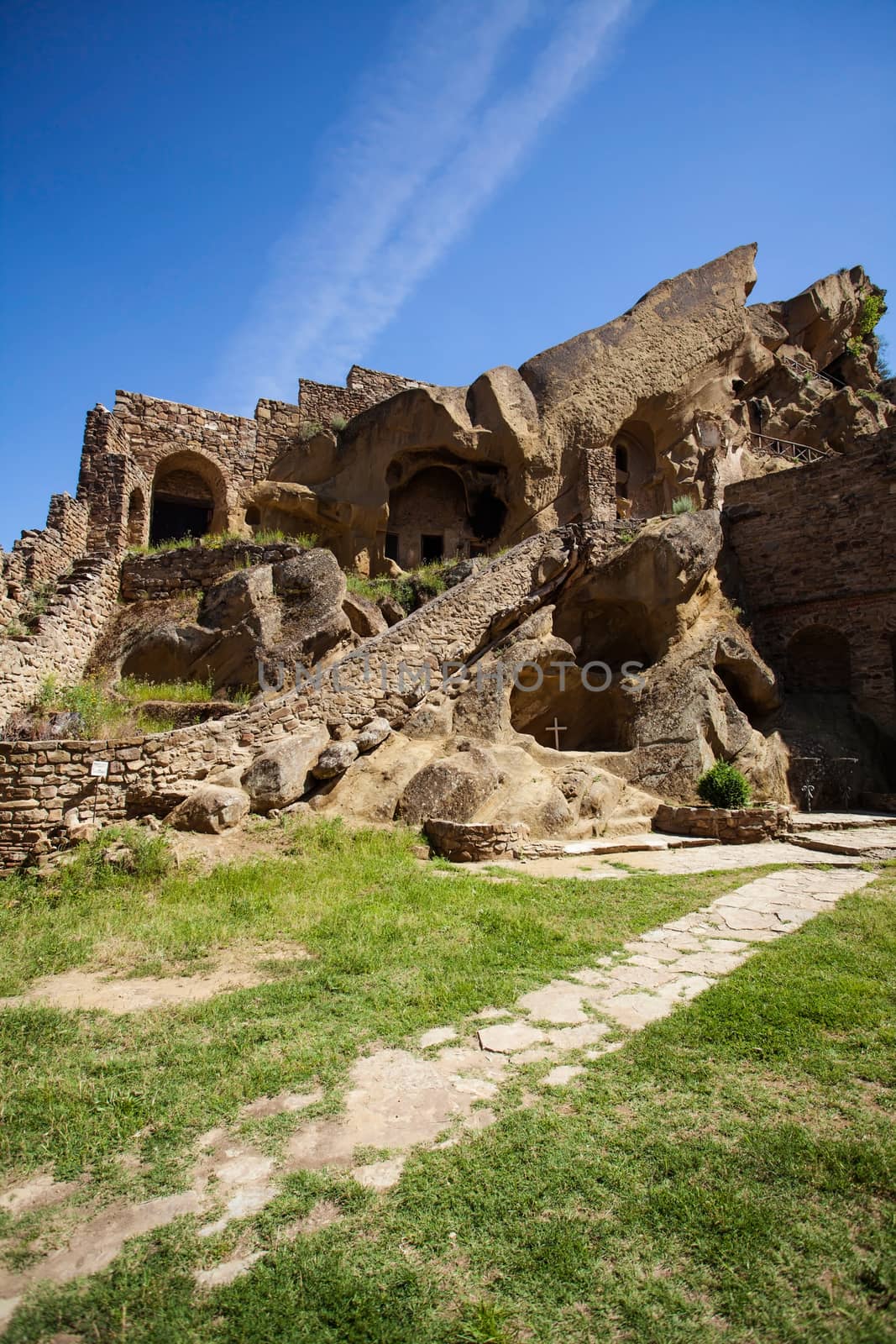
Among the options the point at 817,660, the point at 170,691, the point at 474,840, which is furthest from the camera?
the point at 817,660

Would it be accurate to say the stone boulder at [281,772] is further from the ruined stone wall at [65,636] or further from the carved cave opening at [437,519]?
the carved cave opening at [437,519]

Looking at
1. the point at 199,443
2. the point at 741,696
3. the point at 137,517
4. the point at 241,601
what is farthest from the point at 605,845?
the point at 199,443

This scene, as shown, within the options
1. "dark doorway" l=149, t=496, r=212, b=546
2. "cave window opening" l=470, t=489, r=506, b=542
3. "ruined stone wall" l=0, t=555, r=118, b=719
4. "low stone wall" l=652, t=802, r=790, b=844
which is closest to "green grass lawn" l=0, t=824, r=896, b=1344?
"low stone wall" l=652, t=802, r=790, b=844

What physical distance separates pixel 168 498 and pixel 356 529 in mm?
6490

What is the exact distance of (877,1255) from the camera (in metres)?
2.38

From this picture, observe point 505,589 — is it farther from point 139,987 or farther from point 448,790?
point 139,987

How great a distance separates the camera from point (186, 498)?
21.5 metres

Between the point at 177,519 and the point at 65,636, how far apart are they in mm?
9437

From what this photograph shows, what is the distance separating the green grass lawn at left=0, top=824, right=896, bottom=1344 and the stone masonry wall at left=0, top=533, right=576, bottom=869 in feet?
9.35

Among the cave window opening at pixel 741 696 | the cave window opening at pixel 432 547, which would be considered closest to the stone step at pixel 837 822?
the cave window opening at pixel 741 696

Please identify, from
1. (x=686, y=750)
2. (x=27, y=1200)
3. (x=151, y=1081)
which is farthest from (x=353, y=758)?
(x=27, y=1200)

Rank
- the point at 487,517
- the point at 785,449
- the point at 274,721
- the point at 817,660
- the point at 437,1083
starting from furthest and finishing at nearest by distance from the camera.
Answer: the point at 785,449 < the point at 487,517 < the point at 817,660 < the point at 274,721 < the point at 437,1083

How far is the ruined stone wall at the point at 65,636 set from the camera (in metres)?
12.5

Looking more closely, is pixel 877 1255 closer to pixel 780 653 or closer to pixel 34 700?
pixel 34 700
